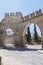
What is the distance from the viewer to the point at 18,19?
3188 centimetres

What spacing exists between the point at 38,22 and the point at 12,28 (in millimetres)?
6772

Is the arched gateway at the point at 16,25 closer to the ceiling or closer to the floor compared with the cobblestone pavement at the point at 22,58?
closer to the ceiling

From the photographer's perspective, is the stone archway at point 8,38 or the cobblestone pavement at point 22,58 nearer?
the cobblestone pavement at point 22,58

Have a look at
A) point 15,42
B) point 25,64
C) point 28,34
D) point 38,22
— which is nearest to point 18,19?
point 15,42

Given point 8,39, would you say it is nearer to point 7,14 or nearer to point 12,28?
point 12,28

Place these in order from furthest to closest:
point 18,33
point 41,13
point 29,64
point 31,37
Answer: point 31,37 → point 18,33 → point 41,13 → point 29,64

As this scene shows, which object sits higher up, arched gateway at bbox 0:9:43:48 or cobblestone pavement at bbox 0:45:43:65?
arched gateway at bbox 0:9:43:48

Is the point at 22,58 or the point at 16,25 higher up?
the point at 16,25

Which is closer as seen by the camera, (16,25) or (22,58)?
(22,58)

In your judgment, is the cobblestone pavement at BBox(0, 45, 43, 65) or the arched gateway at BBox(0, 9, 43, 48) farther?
the arched gateway at BBox(0, 9, 43, 48)

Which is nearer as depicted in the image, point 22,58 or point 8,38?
point 22,58

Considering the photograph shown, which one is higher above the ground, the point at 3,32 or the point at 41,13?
the point at 41,13

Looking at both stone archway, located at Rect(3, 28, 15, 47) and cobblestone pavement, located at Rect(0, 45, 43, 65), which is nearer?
cobblestone pavement, located at Rect(0, 45, 43, 65)

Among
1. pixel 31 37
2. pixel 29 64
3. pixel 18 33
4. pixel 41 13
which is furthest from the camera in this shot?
pixel 31 37
